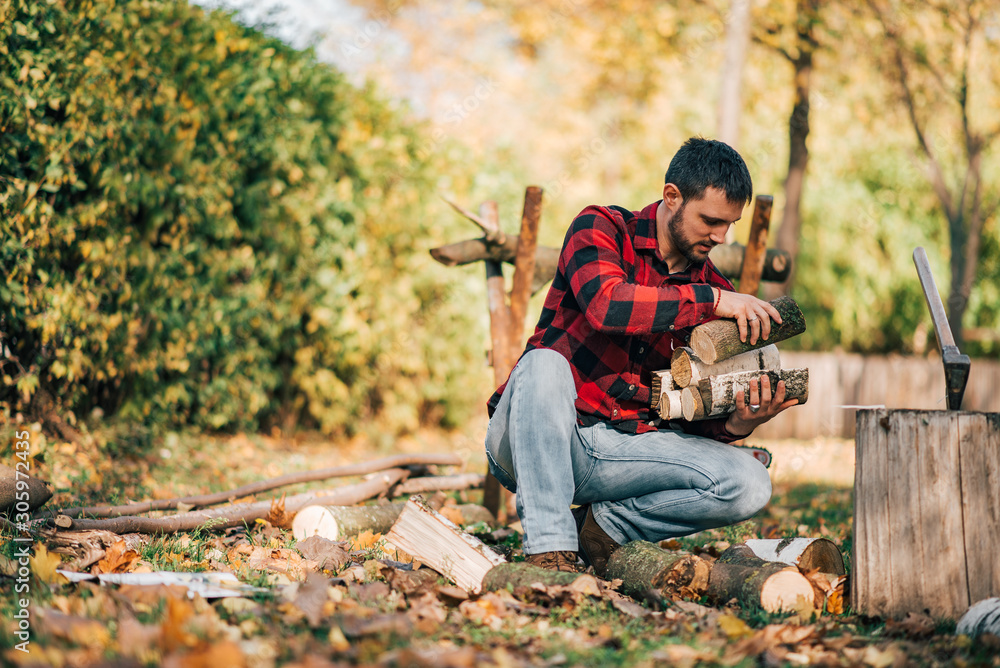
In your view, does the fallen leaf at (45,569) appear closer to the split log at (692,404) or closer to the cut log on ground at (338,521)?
the cut log on ground at (338,521)

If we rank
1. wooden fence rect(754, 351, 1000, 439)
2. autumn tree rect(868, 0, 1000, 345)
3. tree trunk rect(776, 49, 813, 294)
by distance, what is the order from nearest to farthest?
autumn tree rect(868, 0, 1000, 345) → tree trunk rect(776, 49, 813, 294) → wooden fence rect(754, 351, 1000, 439)

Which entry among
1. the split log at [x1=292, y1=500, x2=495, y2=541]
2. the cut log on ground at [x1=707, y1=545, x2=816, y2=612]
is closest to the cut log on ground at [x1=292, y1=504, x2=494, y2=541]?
the split log at [x1=292, y1=500, x2=495, y2=541]

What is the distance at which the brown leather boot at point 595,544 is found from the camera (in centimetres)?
296

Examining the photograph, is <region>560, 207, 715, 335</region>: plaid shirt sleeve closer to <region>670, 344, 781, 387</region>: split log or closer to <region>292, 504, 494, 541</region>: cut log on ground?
<region>670, 344, 781, 387</region>: split log

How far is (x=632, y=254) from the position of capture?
3.00m

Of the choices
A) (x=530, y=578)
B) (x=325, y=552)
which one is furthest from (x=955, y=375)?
(x=325, y=552)

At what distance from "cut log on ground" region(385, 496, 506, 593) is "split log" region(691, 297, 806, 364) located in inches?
40.7

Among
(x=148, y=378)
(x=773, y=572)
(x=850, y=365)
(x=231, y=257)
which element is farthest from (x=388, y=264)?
(x=850, y=365)

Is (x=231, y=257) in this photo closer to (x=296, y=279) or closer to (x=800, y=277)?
(x=296, y=279)

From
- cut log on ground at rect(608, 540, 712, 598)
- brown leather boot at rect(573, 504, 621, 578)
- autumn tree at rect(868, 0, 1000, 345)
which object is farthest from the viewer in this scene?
autumn tree at rect(868, 0, 1000, 345)

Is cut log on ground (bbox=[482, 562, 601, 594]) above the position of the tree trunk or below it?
below

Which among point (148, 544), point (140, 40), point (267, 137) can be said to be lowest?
point (148, 544)

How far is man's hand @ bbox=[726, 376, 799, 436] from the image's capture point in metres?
2.79

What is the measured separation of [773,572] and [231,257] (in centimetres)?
471
